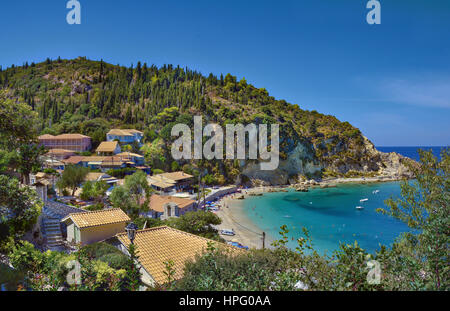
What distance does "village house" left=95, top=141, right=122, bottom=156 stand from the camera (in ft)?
163

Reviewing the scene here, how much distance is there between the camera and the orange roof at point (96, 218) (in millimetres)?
11953

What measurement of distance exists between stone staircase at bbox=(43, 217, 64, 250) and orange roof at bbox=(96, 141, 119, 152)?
3834 cm

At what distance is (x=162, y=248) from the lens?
983cm

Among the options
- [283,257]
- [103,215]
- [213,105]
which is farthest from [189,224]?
[213,105]

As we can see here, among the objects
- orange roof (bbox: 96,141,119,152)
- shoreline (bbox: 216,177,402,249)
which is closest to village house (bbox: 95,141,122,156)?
orange roof (bbox: 96,141,119,152)

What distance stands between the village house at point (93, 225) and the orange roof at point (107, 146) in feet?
130

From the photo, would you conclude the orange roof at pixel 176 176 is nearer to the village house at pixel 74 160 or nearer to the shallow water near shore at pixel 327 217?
the shallow water near shore at pixel 327 217

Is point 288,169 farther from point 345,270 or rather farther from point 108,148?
point 345,270

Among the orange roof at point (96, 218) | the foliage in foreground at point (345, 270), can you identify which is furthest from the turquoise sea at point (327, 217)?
the foliage in foreground at point (345, 270)

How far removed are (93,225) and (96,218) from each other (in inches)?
23.9

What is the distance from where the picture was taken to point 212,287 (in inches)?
150

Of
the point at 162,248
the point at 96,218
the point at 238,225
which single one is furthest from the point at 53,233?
the point at 238,225
